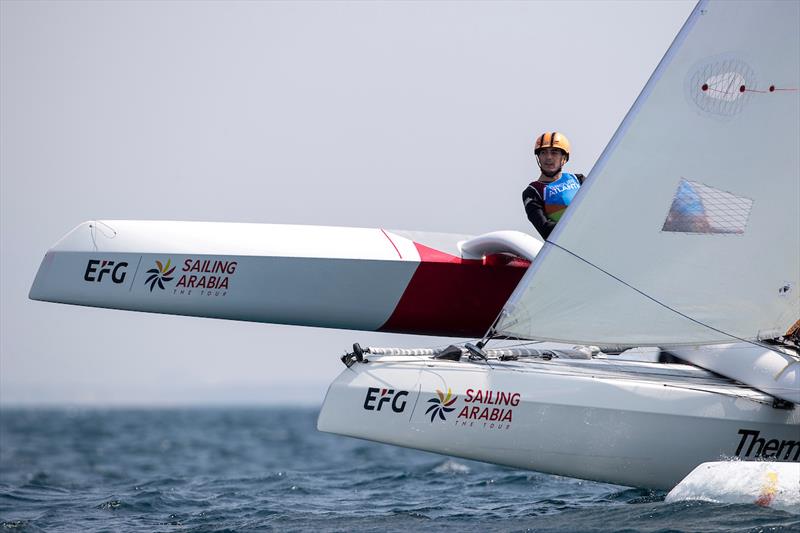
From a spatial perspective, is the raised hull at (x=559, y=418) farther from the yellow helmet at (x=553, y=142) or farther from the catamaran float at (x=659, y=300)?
the yellow helmet at (x=553, y=142)

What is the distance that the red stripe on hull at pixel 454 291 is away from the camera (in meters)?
6.53

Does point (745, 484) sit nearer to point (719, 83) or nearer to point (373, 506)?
point (719, 83)

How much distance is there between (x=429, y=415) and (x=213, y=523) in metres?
1.23

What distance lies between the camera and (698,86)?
18.1 ft

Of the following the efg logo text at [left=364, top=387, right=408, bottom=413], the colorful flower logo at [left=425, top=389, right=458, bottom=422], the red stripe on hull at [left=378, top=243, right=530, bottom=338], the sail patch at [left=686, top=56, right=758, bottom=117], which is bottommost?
the efg logo text at [left=364, top=387, right=408, bottom=413]

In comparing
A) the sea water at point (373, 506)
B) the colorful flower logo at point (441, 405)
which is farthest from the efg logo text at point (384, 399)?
the sea water at point (373, 506)

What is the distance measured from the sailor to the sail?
0.87 metres

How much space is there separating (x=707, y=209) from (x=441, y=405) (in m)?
1.71

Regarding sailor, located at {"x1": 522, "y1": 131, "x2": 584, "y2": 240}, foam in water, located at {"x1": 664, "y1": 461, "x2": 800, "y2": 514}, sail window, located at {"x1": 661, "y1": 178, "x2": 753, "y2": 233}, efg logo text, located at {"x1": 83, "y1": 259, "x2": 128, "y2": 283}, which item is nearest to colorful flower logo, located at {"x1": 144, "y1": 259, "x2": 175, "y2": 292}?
efg logo text, located at {"x1": 83, "y1": 259, "x2": 128, "y2": 283}

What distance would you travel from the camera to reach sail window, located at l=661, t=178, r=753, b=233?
554 centimetres

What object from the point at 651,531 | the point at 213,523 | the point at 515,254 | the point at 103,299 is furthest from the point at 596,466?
the point at 103,299

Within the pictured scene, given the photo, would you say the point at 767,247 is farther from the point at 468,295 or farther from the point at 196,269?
the point at 196,269

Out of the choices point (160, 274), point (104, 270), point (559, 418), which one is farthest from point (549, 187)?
point (104, 270)

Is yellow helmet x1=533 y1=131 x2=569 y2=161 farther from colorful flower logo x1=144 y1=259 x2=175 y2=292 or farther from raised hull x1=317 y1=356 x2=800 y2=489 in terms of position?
colorful flower logo x1=144 y1=259 x2=175 y2=292
